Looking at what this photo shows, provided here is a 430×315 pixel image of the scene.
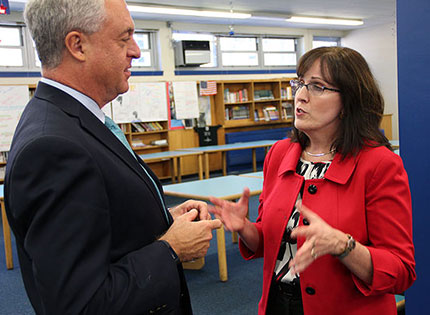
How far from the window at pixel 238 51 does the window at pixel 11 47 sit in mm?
4819

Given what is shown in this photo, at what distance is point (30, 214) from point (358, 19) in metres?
12.1

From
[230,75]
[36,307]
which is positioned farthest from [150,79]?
[36,307]

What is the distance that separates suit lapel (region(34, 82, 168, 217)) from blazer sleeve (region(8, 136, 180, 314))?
135mm

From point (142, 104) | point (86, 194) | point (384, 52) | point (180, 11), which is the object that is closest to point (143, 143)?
point (142, 104)

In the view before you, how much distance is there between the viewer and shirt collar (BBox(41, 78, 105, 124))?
117 cm

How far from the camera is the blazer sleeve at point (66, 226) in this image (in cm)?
94

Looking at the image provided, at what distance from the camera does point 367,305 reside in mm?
1418

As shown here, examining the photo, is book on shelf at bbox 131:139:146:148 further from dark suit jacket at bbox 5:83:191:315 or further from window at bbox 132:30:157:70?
dark suit jacket at bbox 5:83:191:315

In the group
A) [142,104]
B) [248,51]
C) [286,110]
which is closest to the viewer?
[142,104]

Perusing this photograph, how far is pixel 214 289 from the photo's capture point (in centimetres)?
363

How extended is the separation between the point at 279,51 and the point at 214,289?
9.75m

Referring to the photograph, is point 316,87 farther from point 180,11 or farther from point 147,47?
point 147,47

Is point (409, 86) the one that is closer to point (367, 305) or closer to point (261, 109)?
point (367, 305)

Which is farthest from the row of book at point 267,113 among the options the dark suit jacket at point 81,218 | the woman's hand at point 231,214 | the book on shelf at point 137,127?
the dark suit jacket at point 81,218
